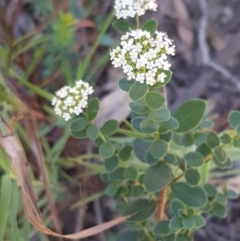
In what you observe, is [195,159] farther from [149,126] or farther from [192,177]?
[149,126]

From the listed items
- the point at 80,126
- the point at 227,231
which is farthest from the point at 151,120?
the point at 227,231

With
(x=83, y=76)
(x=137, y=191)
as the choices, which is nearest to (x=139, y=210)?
(x=137, y=191)

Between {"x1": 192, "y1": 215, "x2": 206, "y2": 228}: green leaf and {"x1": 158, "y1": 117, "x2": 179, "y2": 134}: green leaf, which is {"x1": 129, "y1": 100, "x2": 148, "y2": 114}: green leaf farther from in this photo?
{"x1": 192, "y1": 215, "x2": 206, "y2": 228}: green leaf

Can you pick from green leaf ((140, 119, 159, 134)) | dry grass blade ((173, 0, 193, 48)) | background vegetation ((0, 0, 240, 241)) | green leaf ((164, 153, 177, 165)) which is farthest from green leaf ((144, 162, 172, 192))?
dry grass blade ((173, 0, 193, 48))

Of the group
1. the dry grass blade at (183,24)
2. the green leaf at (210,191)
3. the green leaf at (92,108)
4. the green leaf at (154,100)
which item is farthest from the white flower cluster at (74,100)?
the dry grass blade at (183,24)

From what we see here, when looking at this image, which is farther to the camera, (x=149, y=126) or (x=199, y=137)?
(x=199, y=137)
